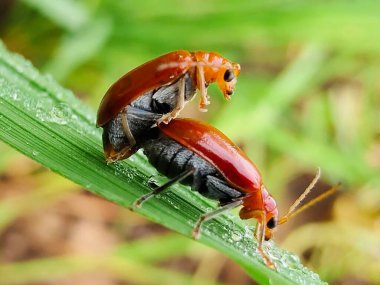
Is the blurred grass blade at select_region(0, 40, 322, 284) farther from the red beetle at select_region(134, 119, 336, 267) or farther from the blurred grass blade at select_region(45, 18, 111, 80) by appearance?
the blurred grass blade at select_region(45, 18, 111, 80)

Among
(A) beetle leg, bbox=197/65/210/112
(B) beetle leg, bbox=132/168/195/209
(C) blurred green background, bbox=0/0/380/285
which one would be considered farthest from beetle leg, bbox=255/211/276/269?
(C) blurred green background, bbox=0/0/380/285

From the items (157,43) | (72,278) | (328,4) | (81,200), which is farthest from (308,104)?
(72,278)

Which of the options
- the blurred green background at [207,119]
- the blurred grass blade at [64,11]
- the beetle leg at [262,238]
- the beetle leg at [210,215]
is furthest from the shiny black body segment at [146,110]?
the blurred grass blade at [64,11]

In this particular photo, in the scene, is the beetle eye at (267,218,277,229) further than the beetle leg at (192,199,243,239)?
Yes

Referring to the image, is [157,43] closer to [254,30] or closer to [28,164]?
[254,30]

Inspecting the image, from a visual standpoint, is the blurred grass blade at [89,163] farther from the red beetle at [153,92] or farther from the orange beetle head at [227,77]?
the orange beetle head at [227,77]
